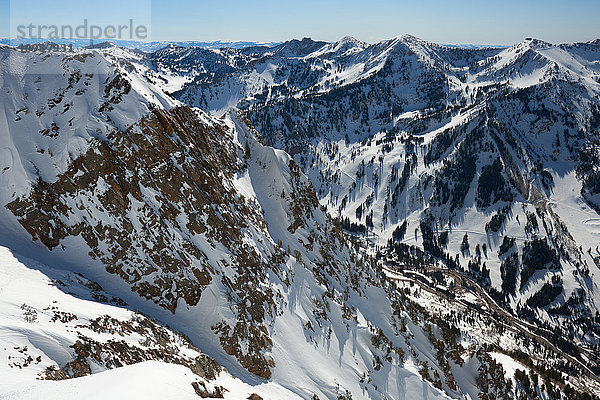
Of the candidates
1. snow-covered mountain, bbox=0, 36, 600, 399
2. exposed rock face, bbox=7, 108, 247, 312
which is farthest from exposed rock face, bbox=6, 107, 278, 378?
snow-covered mountain, bbox=0, 36, 600, 399

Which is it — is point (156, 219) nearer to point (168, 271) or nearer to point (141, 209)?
point (141, 209)

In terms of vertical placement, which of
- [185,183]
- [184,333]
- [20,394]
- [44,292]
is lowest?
[184,333]

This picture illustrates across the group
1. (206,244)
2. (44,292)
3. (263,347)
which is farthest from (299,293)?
(44,292)

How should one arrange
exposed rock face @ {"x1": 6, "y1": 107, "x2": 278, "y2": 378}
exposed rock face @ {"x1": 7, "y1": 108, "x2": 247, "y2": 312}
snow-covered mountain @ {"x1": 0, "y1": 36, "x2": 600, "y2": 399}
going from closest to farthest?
snow-covered mountain @ {"x1": 0, "y1": 36, "x2": 600, "y2": 399}
exposed rock face @ {"x1": 7, "y1": 108, "x2": 247, "y2": 312}
exposed rock face @ {"x1": 6, "y1": 107, "x2": 278, "y2": 378}

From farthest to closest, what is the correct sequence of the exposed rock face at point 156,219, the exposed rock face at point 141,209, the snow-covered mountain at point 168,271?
1. the exposed rock face at point 156,219
2. the exposed rock face at point 141,209
3. the snow-covered mountain at point 168,271

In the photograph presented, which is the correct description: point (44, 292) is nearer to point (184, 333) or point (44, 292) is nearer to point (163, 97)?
point (184, 333)

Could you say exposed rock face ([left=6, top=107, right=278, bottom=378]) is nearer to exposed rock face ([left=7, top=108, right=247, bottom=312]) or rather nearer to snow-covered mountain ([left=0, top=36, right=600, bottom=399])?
exposed rock face ([left=7, top=108, right=247, bottom=312])

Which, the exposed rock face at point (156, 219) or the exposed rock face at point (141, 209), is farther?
the exposed rock face at point (156, 219)

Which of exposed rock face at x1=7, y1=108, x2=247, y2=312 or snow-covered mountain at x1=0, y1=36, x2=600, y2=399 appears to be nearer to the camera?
snow-covered mountain at x1=0, y1=36, x2=600, y2=399

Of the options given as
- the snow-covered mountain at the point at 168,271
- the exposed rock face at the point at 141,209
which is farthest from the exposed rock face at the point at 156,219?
the snow-covered mountain at the point at 168,271

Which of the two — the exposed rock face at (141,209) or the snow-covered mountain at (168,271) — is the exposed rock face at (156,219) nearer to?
the exposed rock face at (141,209)

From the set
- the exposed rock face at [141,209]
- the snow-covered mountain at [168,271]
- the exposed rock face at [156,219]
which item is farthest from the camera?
the exposed rock face at [156,219]
